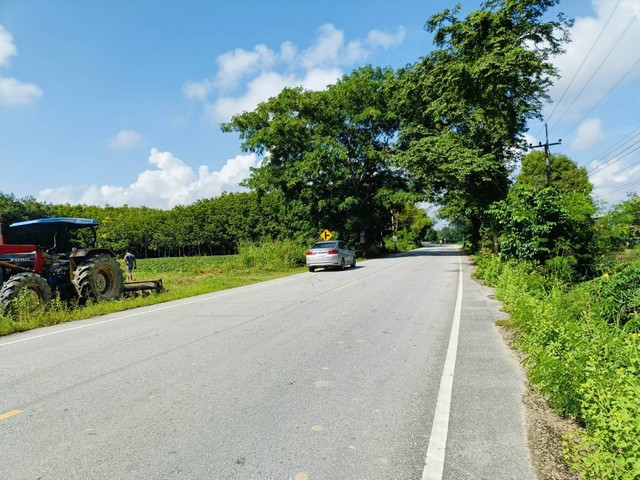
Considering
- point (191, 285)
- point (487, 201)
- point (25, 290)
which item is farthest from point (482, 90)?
point (25, 290)

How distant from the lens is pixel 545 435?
140 inches

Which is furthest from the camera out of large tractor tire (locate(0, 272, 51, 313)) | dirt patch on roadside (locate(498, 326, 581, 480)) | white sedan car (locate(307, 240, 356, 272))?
white sedan car (locate(307, 240, 356, 272))

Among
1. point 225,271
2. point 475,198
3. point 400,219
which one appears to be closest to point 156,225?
point 400,219

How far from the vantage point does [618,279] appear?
27.9 ft

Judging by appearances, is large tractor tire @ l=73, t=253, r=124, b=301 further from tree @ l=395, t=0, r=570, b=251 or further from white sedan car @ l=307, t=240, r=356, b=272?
tree @ l=395, t=0, r=570, b=251

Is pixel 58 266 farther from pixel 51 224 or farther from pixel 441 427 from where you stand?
pixel 441 427

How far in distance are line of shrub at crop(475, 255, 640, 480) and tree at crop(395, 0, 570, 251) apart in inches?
465

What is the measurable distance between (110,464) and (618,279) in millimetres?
9552

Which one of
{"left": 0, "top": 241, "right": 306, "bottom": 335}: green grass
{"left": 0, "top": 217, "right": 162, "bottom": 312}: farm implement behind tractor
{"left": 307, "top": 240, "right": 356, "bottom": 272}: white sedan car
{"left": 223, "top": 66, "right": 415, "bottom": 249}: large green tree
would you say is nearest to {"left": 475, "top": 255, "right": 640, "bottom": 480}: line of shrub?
{"left": 0, "top": 241, "right": 306, "bottom": 335}: green grass

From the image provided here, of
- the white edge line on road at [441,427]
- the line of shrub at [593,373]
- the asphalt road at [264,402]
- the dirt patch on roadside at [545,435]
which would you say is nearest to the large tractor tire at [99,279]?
the asphalt road at [264,402]

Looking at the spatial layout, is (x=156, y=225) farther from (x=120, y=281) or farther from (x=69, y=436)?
(x=69, y=436)

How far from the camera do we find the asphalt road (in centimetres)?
313

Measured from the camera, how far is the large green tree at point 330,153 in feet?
116

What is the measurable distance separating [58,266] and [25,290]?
2.21 m
